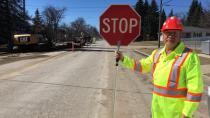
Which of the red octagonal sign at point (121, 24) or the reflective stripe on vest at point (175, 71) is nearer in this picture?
the reflective stripe on vest at point (175, 71)

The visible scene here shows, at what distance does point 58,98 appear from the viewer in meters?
10.2

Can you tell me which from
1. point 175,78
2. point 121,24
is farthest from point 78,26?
point 175,78

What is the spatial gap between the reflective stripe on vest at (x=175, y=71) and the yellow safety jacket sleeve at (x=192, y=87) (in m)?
0.08

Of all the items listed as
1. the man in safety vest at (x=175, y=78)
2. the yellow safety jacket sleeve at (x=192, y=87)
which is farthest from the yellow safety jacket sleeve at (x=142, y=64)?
the yellow safety jacket sleeve at (x=192, y=87)

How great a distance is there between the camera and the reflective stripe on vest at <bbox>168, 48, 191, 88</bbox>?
3822 millimetres

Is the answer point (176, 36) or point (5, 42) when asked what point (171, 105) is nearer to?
point (176, 36)

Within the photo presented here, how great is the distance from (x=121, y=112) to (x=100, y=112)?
18.4 inches

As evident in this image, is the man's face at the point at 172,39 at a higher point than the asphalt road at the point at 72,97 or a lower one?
higher

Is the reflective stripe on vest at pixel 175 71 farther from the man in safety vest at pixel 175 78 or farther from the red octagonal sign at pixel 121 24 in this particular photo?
the red octagonal sign at pixel 121 24

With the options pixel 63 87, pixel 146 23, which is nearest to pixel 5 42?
pixel 63 87

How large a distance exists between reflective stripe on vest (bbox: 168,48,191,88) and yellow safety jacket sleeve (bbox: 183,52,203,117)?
3.1 inches

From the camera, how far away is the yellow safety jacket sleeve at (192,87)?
367cm

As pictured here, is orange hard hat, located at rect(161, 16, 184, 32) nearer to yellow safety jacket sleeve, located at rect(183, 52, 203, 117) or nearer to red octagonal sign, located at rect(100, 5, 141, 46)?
yellow safety jacket sleeve, located at rect(183, 52, 203, 117)

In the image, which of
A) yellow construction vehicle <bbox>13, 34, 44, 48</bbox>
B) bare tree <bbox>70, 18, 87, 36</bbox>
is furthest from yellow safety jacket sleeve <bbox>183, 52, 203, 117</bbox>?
bare tree <bbox>70, 18, 87, 36</bbox>
